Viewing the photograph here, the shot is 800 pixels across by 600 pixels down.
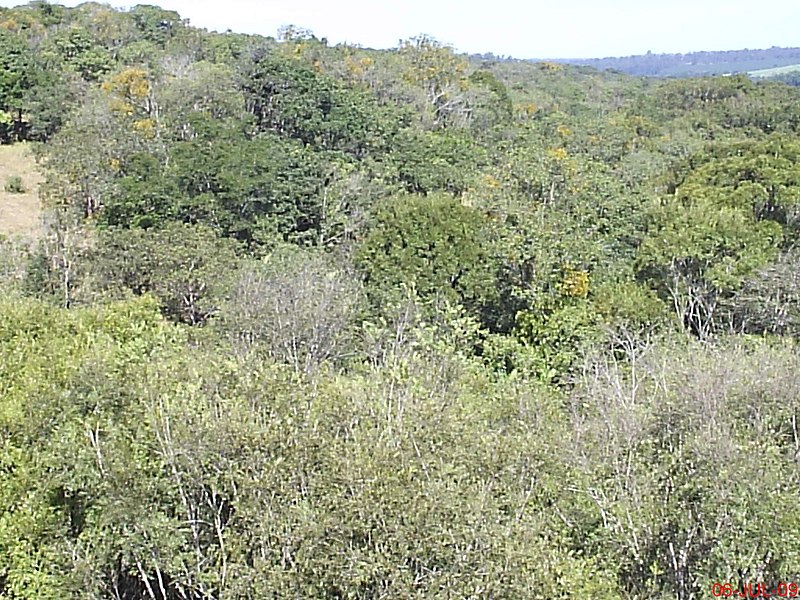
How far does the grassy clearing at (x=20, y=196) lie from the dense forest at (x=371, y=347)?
96cm

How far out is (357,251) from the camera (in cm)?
2325

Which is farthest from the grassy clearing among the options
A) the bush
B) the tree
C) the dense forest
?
the tree

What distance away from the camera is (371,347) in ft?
57.3

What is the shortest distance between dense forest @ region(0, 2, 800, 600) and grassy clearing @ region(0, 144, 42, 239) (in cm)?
96

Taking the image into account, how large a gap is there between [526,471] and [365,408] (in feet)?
6.32

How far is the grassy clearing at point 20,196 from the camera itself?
98.5 feet

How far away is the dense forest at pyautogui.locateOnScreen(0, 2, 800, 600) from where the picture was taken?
7578mm

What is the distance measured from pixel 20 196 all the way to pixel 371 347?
2338 cm

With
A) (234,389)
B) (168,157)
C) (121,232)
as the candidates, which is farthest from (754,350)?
(168,157)

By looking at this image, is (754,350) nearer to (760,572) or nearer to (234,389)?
(760,572)

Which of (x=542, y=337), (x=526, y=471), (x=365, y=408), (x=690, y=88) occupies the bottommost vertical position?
(x=542, y=337)

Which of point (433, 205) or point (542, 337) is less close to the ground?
point (433, 205)

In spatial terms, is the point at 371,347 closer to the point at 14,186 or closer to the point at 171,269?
the point at 171,269

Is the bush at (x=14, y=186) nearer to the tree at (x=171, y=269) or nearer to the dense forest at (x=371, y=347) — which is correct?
the dense forest at (x=371, y=347)
